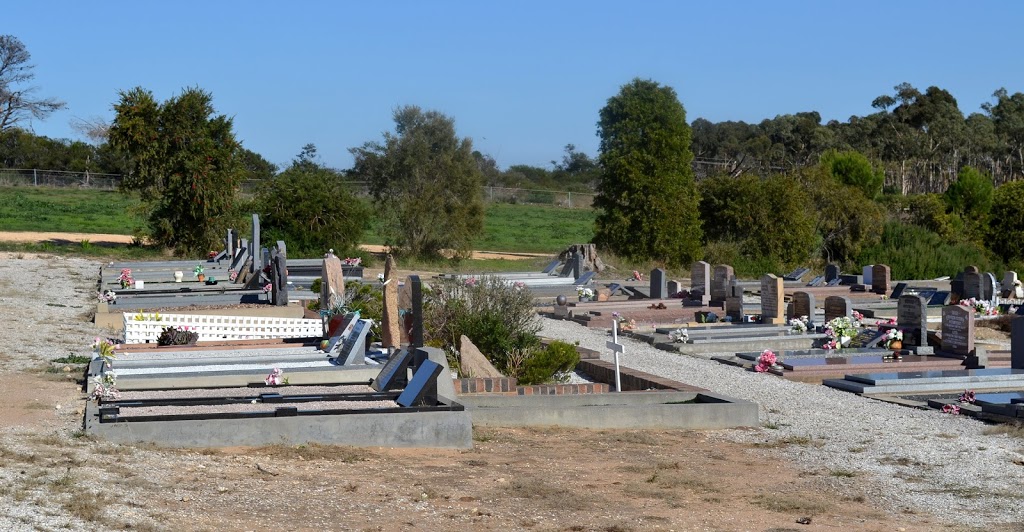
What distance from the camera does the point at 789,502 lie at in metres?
7.86

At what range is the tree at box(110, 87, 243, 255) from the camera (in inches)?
1204

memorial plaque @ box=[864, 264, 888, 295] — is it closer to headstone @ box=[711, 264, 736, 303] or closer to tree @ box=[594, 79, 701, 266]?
headstone @ box=[711, 264, 736, 303]

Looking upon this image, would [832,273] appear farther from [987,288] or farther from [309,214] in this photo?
[309,214]

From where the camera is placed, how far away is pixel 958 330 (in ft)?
53.9

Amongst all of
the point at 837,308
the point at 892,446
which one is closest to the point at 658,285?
the point at 837,308

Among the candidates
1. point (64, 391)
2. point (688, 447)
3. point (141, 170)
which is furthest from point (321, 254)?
point (688, 447)

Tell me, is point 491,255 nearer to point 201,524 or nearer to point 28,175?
point 28,175

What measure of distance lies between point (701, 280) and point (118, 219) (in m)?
29.7

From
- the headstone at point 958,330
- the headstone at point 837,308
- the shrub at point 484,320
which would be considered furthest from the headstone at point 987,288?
the shrub at point 484,320

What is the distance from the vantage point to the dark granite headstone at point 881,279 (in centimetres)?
2688

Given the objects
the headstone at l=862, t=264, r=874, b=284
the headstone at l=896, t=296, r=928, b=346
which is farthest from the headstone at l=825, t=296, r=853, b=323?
the headstone at l=862, t=264, r=874, b=284

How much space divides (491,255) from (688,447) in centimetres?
3195

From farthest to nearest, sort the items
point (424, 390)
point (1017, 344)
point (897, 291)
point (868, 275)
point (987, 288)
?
point (868, 275) → point (897, 291) → point (987, 288) → point (1017, 344) → point (424, 390)

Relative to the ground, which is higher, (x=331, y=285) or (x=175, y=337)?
(x=331, y=285)
